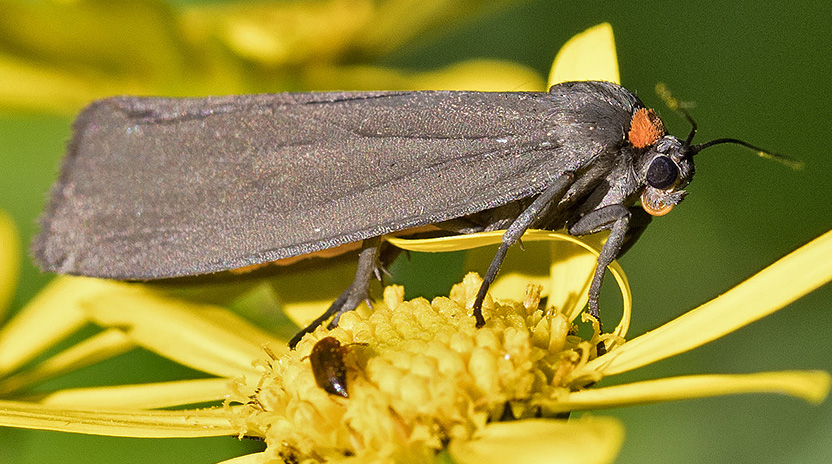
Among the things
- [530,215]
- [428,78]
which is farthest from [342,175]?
[428,78]

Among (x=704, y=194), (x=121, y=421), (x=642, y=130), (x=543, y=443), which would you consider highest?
(x=704, y=194)

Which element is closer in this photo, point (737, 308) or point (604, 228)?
point (737, 308)

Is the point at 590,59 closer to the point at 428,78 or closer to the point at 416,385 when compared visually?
the point at 416,385

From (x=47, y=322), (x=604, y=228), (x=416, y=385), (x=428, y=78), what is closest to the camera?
(x=416, y=385)

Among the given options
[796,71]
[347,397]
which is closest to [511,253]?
[347,397]

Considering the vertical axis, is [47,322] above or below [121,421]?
above

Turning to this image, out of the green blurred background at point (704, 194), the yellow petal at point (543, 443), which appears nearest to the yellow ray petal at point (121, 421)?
the green blurred background at point (704, 194)
